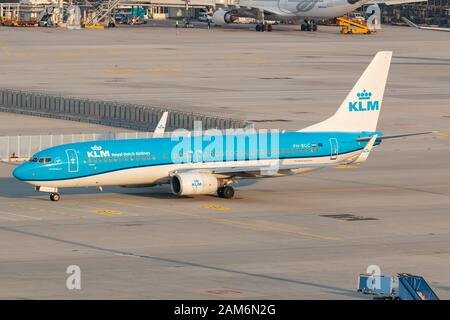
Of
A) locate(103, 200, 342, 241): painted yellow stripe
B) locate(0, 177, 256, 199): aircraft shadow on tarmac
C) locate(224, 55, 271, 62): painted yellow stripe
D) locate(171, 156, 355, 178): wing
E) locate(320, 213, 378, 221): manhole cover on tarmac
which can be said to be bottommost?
locate(320, 213, 378, 221): manhole cover on tarmac

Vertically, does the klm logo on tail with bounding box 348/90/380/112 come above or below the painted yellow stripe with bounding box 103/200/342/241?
above

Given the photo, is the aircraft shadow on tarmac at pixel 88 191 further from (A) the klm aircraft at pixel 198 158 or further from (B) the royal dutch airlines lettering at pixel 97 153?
(B) the royal dutch airlines lettering at pixel 97 153

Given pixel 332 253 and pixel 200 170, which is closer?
pixel 332 253

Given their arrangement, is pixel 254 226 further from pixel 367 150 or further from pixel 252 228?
pixel 367 150

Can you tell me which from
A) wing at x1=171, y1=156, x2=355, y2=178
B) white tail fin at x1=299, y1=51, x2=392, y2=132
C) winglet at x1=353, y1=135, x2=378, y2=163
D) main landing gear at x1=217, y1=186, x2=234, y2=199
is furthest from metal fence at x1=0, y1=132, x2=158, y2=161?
winglet at x1=353, y1=135, x2=378, y2=163

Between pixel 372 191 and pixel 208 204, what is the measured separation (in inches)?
412

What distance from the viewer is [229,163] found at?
2749 inches

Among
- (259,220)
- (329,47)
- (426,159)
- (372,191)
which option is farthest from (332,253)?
(329,47)

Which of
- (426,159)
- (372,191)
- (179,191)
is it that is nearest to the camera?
(179,191)

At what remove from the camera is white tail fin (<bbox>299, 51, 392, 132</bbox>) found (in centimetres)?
7381

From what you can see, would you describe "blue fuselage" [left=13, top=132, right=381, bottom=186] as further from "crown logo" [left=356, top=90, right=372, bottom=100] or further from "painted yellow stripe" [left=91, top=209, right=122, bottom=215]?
"crown logo" [left=356, top=90, right=372, bottom=100]

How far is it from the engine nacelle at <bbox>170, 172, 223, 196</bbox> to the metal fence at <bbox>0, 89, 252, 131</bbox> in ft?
84.2
